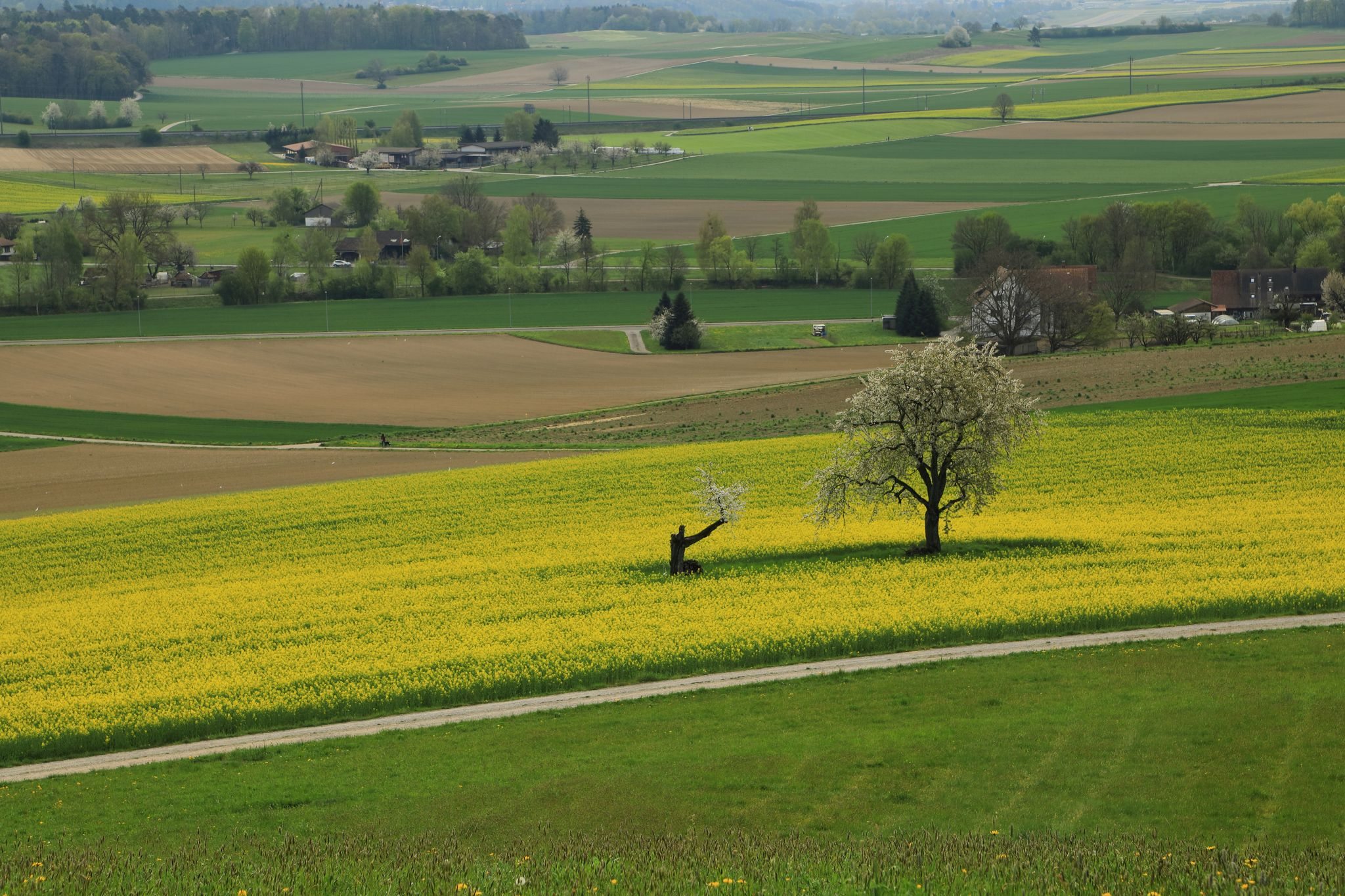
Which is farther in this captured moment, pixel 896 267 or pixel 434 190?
pixel 434 190

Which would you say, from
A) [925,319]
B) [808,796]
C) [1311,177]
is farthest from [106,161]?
[808,796]

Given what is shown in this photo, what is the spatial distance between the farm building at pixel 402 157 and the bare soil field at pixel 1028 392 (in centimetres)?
12925

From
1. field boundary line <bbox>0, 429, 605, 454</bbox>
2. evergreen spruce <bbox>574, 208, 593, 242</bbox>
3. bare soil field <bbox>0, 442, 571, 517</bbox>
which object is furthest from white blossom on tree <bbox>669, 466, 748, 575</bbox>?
evergreen spruce <bbox>574, 208, 593, 242</bbox>

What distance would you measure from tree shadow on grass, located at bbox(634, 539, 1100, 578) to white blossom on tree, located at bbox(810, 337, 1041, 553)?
0.74m

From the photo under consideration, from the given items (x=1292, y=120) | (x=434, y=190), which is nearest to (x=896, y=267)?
(x=434, y=190)

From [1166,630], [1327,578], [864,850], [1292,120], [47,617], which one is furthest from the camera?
[1292,120]

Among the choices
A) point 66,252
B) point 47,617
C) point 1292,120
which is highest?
point 1292,120

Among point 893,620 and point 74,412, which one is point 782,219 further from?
point 893,620

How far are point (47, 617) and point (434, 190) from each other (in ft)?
466

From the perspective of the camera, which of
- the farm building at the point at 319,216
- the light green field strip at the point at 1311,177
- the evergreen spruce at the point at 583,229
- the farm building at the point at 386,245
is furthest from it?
the farm building at the point at 319,216

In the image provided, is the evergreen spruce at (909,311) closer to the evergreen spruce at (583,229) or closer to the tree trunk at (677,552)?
the evergreen spruce at (583,229)

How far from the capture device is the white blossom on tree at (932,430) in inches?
1364

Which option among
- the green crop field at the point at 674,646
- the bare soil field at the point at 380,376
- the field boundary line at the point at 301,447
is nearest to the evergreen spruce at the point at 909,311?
the bare soil field at the point at 380,376

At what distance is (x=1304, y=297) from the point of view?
108m
